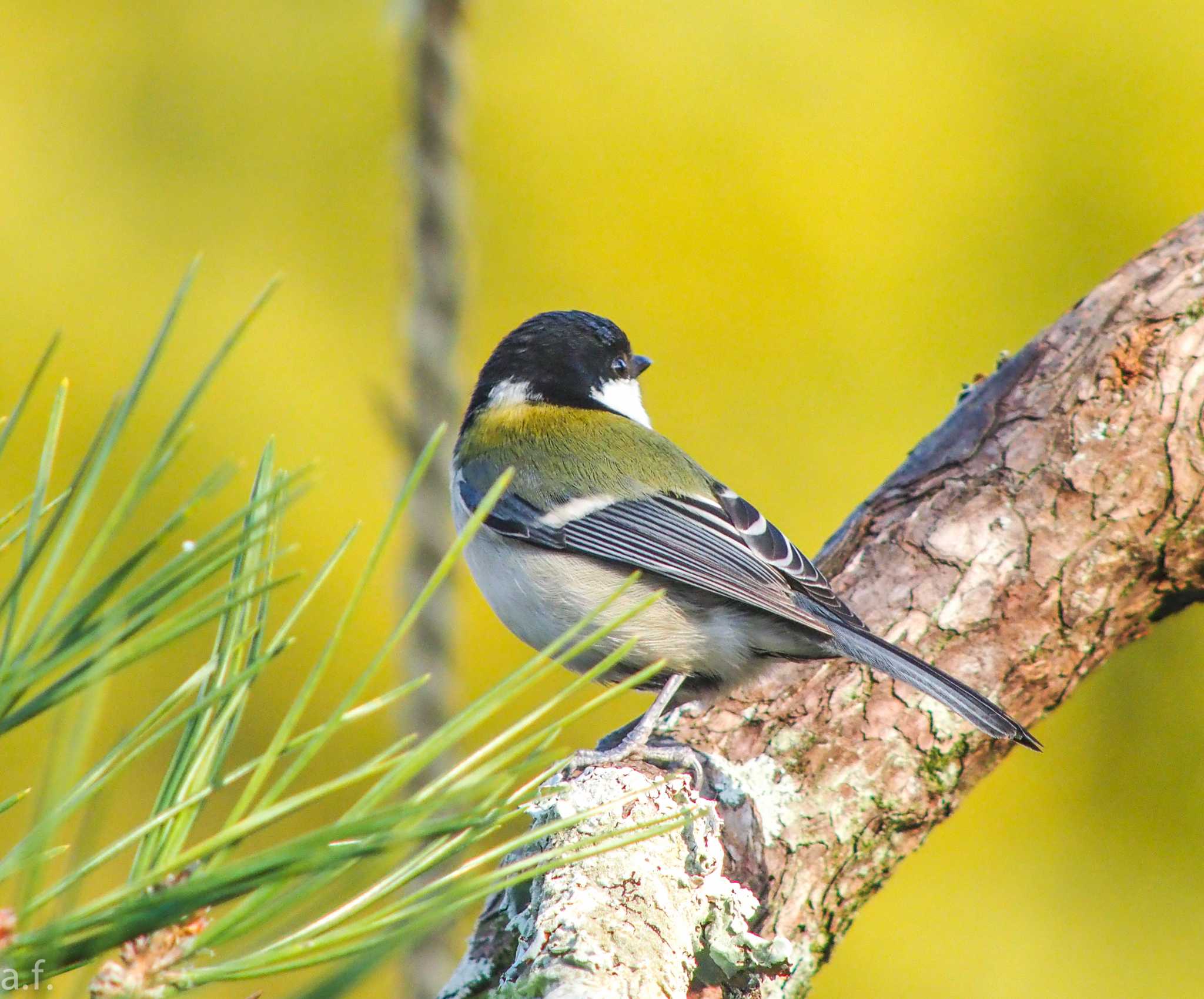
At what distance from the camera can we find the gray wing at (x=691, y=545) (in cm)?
148

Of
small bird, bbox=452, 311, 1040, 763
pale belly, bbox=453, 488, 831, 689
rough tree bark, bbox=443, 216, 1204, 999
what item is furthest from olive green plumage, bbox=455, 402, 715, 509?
rough tree bark, bbox=443, 216, 1204, 999

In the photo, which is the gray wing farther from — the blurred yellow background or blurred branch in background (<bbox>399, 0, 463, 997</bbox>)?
the blurred yellow background

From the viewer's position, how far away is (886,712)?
1.42 metres

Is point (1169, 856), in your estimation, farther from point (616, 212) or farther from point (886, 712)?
point (616, 212)

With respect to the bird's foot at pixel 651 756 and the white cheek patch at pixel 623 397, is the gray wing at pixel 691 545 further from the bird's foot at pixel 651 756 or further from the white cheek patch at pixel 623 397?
the white cheek patch at pixel 623 397

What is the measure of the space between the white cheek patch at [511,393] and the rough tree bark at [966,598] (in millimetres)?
647

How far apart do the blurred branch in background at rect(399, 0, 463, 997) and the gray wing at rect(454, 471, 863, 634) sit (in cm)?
18

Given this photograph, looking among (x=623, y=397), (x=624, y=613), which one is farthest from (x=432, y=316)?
(x=623, y=397)

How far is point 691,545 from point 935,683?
0.43 m

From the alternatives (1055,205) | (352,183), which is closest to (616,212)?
(352,183)

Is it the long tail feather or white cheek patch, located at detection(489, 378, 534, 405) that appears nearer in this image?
the long tail feather

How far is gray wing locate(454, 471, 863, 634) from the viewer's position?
4.87 ft

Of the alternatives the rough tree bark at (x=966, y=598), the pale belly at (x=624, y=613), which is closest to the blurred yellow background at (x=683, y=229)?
the pale belly at (x=624, y=613)

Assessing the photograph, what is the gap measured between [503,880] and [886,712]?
0.87 m
